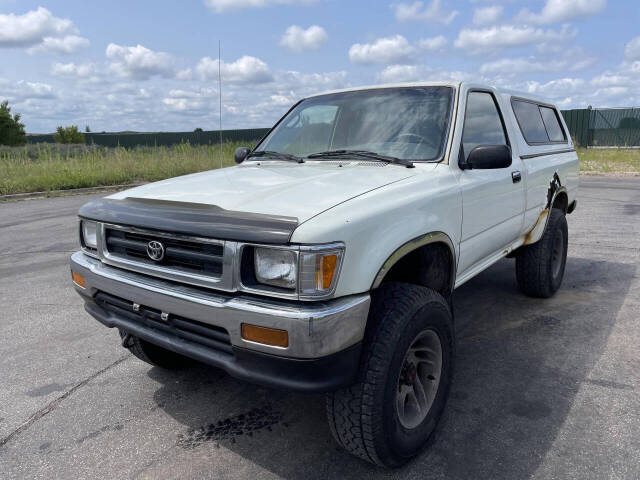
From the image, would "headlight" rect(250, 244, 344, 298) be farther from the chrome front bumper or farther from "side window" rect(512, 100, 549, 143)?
"side window" rect(512, 100, 549, 143)

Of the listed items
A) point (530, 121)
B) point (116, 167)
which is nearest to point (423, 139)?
point (530, 121)

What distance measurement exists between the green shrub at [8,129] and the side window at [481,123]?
44.9m

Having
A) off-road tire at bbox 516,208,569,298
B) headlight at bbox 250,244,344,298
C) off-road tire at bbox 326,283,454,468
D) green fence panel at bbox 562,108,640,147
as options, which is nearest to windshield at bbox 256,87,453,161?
off-road tire at bbox 326,283,454,468

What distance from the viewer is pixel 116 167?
15820 millimetres

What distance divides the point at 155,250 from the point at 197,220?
307 mm

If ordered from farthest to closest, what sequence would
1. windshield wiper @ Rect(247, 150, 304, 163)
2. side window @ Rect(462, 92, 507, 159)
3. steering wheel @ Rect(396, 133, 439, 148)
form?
windshield wiper @ Rect(247, 150, 304, 163) → side window @ Rect(462, 92, 507, 159) → steering wheel @ Rect(396, 133, 439, 148)

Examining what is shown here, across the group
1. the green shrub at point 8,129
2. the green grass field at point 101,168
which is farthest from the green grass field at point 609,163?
the green shrub at point 8,129

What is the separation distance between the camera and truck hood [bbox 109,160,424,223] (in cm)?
217

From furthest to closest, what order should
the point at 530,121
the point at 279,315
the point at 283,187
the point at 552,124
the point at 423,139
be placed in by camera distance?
the point at 552,124 → the point at 530,121 → the point at 423,139 → the point at 283,187 → the point at 279,315

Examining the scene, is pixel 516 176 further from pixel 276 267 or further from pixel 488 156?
pixel 276 267

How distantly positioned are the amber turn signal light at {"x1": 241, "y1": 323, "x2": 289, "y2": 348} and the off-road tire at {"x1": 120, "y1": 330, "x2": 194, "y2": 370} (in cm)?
126

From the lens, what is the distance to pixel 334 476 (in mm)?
2268

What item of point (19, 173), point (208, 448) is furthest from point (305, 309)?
point (19, 173)

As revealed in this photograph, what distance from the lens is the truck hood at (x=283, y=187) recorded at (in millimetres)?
2170
